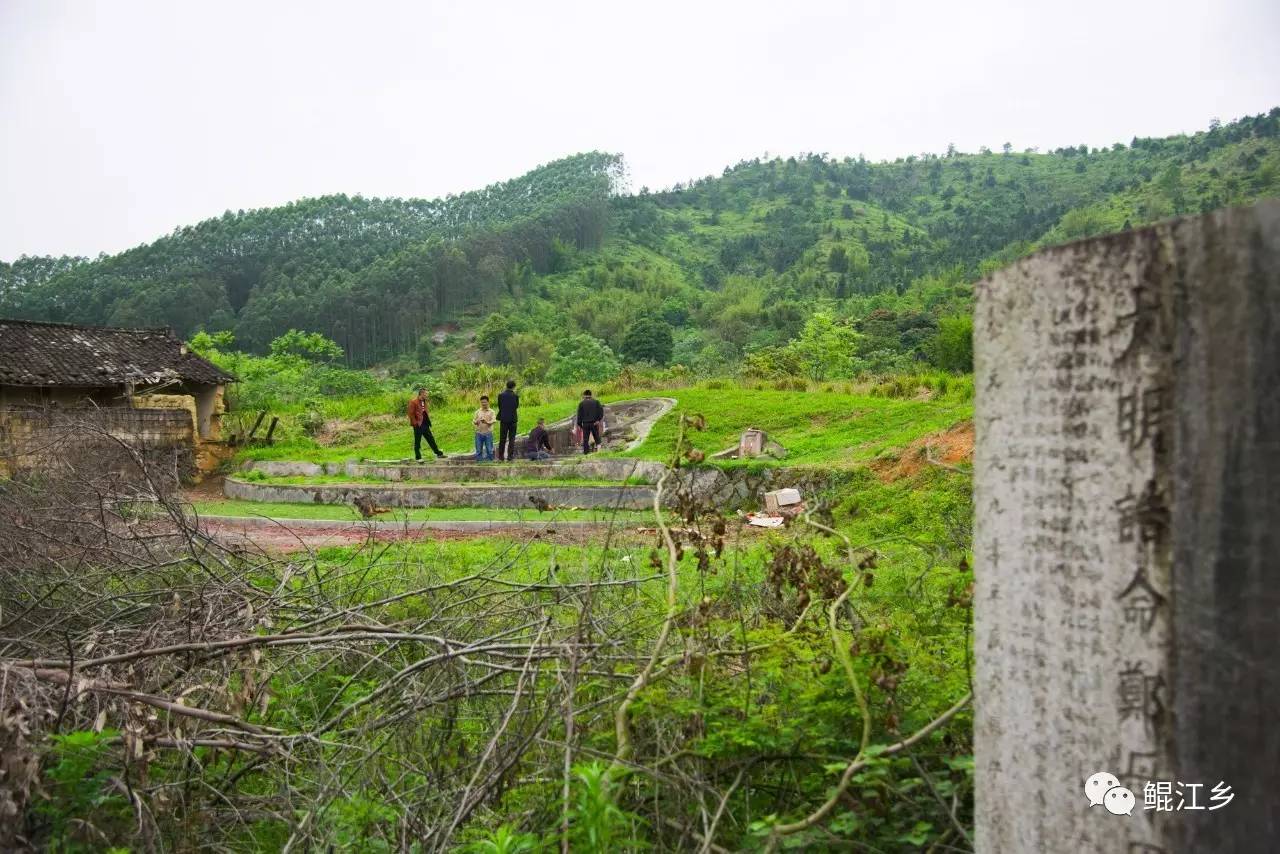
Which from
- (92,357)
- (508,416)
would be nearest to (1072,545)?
(508,416)

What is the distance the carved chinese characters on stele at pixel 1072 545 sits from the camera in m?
2.12

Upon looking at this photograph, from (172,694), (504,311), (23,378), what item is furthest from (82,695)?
(504,311)

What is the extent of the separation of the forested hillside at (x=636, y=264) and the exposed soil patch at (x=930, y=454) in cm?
1861

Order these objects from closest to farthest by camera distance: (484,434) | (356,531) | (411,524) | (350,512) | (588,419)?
(356,531)
(411,524)
(350,512)
(484,434)
(588,419)

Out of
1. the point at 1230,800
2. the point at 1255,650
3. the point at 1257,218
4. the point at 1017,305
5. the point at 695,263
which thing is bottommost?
the point at 1230,800

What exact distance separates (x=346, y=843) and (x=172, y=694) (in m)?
1.11

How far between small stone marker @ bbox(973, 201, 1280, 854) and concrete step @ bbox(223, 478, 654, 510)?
1136 cm

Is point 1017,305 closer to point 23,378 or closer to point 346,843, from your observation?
point 346,843

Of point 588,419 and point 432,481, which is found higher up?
point 588,419

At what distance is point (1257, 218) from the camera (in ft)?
6.56

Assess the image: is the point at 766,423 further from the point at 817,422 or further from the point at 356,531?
the point at 356,531

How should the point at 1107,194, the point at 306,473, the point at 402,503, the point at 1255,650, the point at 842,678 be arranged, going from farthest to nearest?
the point at 1107,194
the point at 306,473
the point at 402,503
the point at 842,678
the point at 1255,650

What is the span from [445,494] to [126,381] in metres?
12.5

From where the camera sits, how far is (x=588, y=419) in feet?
67.6
